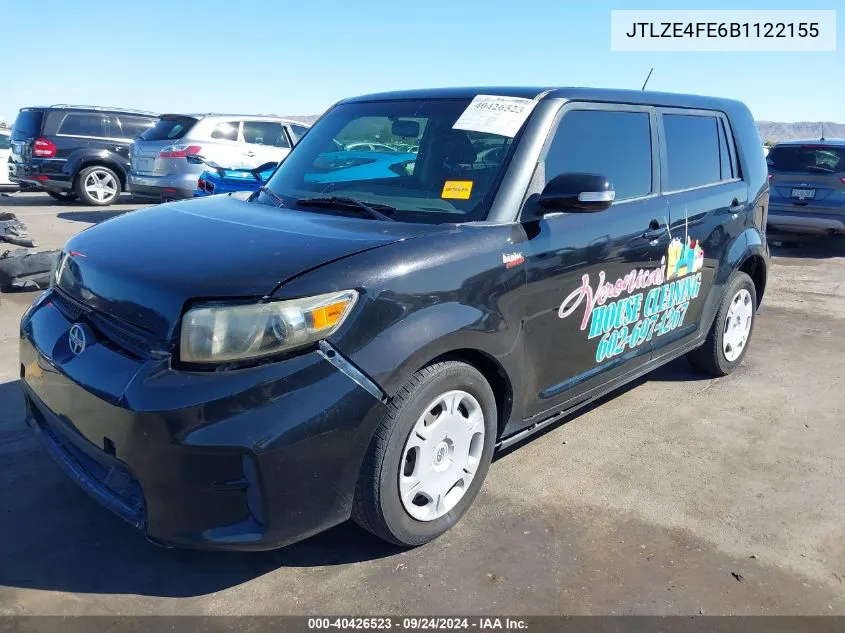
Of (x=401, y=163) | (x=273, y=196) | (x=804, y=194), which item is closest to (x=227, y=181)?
(x=273, y=196)

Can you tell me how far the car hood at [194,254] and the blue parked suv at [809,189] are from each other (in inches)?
362

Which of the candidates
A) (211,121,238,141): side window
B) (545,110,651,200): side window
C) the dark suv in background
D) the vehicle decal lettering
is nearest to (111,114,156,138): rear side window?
the dark suv in background

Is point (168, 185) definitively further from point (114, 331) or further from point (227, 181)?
point (114, 331)

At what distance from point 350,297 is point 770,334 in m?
5.08

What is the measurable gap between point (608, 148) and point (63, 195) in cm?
1354

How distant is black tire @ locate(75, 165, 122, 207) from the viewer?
13.9 metres

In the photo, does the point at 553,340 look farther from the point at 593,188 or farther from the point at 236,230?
the point at 236,230

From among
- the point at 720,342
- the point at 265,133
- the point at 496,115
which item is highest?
the point at 265,133

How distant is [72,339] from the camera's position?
2.74 meters

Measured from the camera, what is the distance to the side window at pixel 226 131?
1220 centimetres

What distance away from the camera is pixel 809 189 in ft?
34.0

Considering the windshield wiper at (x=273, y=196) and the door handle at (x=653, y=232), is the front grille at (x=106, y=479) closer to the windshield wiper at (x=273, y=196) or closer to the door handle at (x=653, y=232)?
the windshield wiper at (x=273, y=196)

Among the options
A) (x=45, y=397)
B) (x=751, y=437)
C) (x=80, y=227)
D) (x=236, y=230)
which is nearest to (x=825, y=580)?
(x=751, y=437)

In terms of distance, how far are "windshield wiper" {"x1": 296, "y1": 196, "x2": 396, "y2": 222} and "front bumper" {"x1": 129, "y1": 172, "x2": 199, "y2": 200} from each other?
8796 mm
